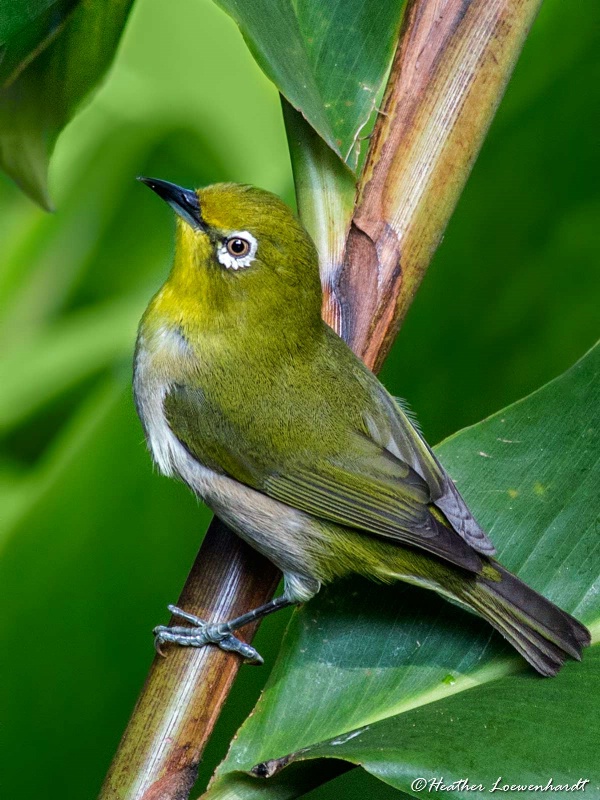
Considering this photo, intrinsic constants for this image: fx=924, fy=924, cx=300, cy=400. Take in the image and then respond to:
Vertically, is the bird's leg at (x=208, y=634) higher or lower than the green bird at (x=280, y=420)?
lower

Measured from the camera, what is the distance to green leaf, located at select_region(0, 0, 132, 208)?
1.94 m

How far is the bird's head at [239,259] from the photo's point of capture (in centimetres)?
208

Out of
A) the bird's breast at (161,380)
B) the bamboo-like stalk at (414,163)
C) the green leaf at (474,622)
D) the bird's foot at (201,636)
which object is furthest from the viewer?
the bird's breast at (161,380)

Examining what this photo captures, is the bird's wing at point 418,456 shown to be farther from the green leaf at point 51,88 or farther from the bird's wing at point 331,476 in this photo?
the green leaf at point 51,88

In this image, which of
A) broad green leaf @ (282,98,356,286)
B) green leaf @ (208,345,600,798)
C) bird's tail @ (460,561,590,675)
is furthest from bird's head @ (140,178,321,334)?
bird's tail @ (460,561,590,675)

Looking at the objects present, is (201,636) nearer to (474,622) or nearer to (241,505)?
(241,505)

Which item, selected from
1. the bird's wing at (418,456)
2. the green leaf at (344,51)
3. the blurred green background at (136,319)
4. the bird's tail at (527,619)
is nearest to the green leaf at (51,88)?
the blurred green background at (136,319)

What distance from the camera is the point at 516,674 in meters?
1.86

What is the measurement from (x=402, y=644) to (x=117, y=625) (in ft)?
2.05

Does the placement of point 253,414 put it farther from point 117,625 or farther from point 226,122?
point 226,122

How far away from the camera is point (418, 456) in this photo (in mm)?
2203

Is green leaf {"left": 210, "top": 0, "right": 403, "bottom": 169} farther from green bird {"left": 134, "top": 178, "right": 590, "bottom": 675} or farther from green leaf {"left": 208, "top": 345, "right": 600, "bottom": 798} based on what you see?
green leaf {"left": 208, "top": 345, "right": 600, "bottom": 798}

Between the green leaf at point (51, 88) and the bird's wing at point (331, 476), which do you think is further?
the bird's wing at point (331, 476)

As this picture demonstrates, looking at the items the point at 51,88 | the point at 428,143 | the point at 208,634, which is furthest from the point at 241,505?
the point at 51,88
